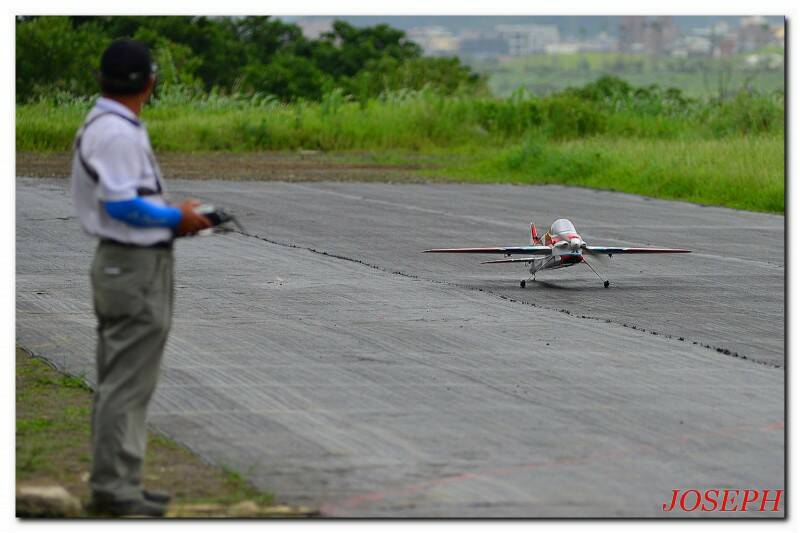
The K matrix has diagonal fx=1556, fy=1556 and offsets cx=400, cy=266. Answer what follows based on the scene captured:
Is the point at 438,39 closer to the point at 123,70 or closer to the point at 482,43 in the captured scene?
the point at 482,43

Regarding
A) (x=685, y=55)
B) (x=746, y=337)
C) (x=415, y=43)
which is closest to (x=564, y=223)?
(x=746, y=337)

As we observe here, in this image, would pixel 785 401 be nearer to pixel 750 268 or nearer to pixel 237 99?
pixel 750 268

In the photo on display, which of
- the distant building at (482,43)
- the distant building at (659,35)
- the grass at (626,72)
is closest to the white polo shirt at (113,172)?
the grass at (626,72)

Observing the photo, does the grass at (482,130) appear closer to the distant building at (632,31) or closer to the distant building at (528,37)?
the distant building at (632,31)

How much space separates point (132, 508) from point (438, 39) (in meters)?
70.3

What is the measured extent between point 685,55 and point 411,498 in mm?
62204

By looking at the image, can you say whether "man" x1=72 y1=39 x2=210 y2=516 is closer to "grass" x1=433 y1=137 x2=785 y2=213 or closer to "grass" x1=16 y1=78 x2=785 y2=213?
"grass" x1=433 y1=137 x2=785 y2=213

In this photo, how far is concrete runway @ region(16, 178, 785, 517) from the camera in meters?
8.35

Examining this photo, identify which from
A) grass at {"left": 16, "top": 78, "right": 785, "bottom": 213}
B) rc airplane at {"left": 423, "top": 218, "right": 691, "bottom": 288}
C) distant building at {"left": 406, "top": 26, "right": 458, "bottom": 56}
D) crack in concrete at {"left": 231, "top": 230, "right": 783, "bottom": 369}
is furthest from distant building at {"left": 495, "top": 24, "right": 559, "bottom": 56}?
rc airplane at {"left": 423, "top": 218, "right": 691, "bottom": 288}

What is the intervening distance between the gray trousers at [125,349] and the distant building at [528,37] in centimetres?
6118

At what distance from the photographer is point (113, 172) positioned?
23.5ft

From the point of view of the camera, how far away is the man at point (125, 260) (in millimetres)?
7199

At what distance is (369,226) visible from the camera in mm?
25625

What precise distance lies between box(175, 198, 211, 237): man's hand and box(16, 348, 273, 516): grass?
4.57 ft
